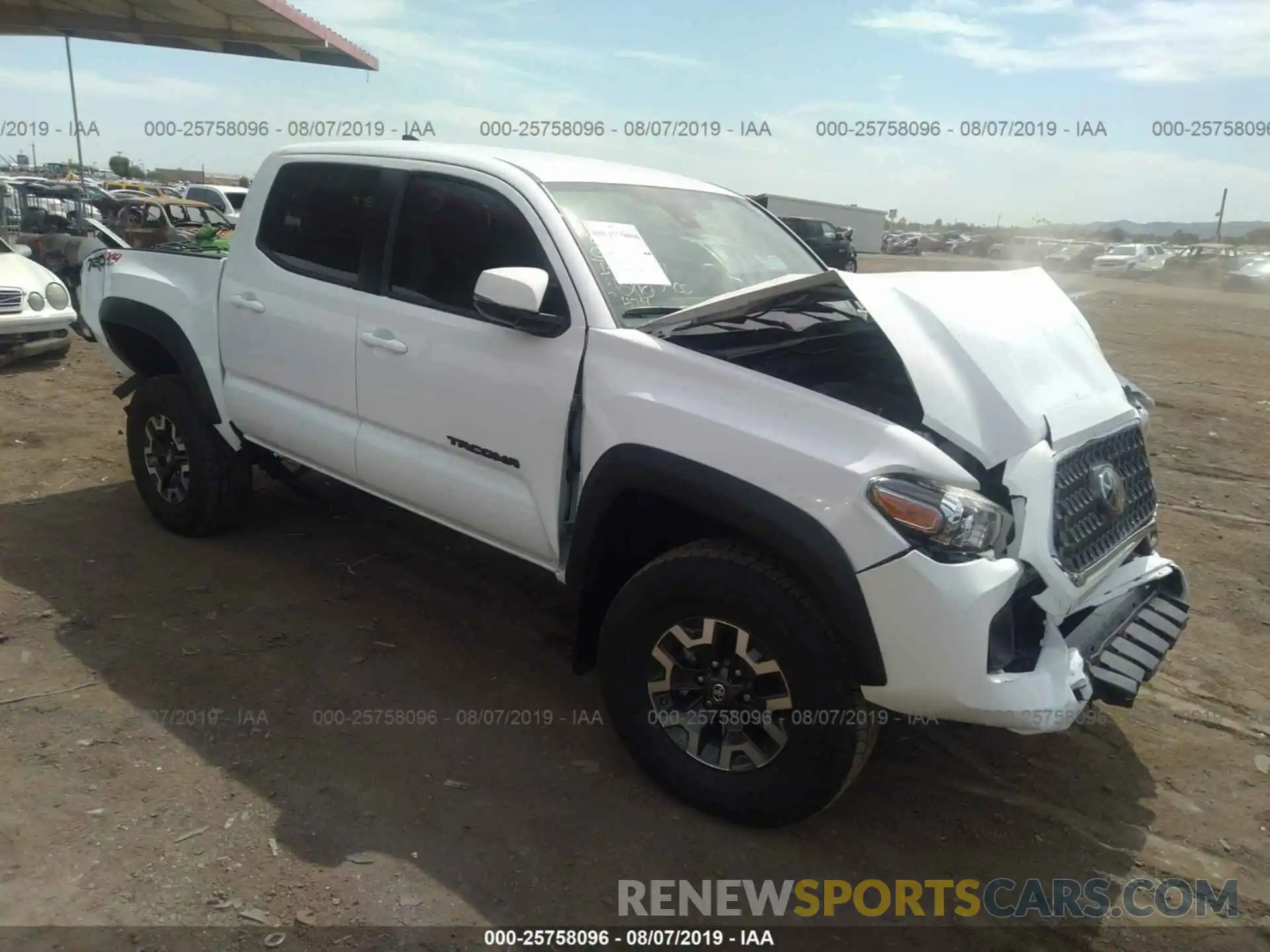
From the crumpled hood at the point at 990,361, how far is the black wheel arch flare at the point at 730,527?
19.3 inches

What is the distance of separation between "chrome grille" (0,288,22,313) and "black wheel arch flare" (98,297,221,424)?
5309 millimetres

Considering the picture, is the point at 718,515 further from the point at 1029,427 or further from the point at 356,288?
the point at 356,288

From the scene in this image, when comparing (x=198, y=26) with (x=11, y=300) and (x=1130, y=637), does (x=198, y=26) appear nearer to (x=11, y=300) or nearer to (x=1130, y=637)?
(x=11, y=300)

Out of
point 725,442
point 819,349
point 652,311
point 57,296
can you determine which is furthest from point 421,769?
point 57,296

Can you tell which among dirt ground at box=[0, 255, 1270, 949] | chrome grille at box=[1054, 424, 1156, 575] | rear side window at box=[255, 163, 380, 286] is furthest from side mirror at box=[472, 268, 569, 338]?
chrome grille at box=[1054, 424, 1156, 575]

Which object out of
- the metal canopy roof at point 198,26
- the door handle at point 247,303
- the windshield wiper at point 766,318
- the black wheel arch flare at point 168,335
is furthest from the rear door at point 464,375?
the metal canopy roof at point 198,26

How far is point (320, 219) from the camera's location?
396 centimetres

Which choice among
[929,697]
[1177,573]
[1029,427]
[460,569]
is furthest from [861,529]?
[460,569]

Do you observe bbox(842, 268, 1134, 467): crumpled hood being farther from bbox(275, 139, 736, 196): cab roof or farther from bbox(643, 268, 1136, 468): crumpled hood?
bbox(275, 139, 736, 196): cab roof

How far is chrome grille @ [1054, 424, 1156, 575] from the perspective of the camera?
Result: 2656mm

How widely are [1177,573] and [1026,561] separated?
1065mm

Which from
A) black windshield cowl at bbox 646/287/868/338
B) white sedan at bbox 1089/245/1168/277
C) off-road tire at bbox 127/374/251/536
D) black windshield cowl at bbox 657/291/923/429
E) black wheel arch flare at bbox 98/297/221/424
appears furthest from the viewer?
white sedan at bbox 1089/245/1168/277

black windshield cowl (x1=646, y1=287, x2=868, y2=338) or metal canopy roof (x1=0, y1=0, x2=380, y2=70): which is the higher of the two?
metal canopy roof (x1=0, y1=0, x2=380, y2=70)

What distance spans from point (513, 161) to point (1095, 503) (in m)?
2.38
